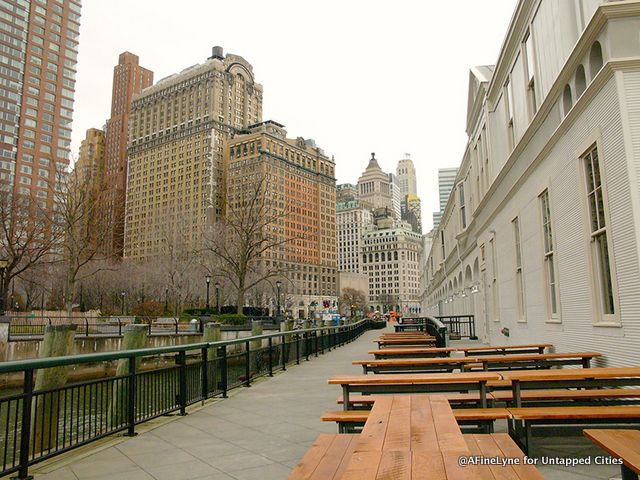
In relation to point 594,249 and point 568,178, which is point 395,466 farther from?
point 568,178

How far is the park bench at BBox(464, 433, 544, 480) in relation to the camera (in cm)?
261

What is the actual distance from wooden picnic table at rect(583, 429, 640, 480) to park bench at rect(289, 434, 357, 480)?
1545mm

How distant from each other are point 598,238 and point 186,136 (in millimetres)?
129416

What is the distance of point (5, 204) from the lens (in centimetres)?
3806

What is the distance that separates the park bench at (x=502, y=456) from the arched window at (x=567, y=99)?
788 cm

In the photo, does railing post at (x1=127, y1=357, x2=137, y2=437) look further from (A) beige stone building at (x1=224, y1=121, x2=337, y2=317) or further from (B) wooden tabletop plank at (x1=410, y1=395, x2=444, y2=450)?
(A) beige stone building at (x1=224, y1=121, x2=337, y2=317)

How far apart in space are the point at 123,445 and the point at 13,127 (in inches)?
4677

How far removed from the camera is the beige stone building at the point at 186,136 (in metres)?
116

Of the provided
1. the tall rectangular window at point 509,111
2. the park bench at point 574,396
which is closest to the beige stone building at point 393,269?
the tall rectangular window at point 509,111

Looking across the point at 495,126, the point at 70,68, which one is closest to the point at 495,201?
the point at 495,126

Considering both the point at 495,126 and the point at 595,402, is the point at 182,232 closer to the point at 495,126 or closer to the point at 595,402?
the point at 495,126

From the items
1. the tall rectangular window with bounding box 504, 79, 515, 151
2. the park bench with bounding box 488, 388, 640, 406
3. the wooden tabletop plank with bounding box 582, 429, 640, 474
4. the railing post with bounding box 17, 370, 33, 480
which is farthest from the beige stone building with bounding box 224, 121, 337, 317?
the wooden tabletop plank with bounding box 582, 429, 640, 474

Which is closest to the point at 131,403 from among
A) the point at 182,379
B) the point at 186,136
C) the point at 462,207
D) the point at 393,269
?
the point at 182,379

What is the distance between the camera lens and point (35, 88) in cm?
10931
